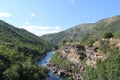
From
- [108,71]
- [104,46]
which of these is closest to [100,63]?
[108,71]

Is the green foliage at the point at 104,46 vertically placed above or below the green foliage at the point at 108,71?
above

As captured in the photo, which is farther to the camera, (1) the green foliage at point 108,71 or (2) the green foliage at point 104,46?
(2) the green foliage at point 104,46

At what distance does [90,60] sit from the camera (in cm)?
18300

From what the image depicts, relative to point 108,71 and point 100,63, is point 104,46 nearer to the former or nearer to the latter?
point 100,63

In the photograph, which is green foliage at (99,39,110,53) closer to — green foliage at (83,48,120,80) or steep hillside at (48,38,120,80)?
steep hillside at (48,38,120,80)

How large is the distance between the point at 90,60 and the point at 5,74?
81.2 m

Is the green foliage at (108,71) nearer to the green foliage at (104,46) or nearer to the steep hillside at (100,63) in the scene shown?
the steep hillside at (100,63)

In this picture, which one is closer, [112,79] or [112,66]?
[112,79]

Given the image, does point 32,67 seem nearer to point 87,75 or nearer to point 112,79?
point 87,75

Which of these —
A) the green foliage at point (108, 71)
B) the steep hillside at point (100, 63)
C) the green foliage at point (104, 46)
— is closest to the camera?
the green foliage at point (108, 71)

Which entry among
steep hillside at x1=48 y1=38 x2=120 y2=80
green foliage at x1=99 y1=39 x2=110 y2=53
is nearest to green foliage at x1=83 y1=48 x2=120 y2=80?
steep hillside at x1=48 y1=38 x2=120 y2=80

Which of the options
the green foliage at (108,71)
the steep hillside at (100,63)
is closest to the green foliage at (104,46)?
the steep hillside at (100,63)

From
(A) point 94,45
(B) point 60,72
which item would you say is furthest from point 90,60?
(B) point 60,72

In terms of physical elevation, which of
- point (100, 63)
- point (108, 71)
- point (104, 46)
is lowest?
point (108, 71)
